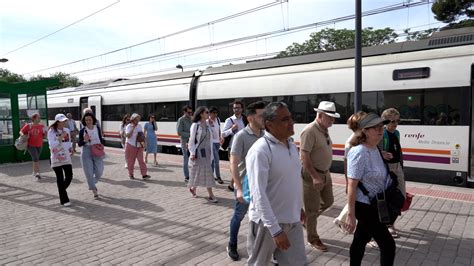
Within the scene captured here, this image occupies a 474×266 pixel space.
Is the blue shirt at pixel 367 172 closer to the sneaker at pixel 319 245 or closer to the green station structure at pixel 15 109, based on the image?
the sneaker at pixel 319 245

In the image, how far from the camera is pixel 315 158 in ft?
14.5

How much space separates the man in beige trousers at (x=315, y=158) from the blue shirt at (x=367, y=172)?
113 centimetres

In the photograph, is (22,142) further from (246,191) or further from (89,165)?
(246,191)

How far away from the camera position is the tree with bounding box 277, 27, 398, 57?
33928 millimetres

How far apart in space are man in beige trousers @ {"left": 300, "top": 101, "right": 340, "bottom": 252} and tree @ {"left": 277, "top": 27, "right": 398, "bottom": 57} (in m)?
30.1

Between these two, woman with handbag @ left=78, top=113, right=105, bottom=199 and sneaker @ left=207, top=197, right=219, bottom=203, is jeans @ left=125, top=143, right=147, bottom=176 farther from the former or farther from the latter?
sneaker @ left=207, top=197, right=219, bottom=203

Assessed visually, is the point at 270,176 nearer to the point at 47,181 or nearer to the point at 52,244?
the point at 52,244

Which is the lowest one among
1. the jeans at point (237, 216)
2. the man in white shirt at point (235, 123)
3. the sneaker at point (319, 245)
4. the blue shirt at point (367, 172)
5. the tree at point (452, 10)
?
the sneaker at point (319, 245)

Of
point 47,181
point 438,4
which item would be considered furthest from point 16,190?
point 438,4

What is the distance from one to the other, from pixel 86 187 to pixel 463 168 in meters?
8.31

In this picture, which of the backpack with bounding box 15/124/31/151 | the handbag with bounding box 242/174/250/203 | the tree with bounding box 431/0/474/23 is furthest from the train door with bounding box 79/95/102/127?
the tree with bounding box 431/0/474/23

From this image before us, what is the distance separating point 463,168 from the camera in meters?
7.95

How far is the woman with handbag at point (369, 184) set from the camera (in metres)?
3.10

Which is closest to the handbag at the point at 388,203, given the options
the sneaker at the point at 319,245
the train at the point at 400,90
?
the sneaker at the point at 319,245
